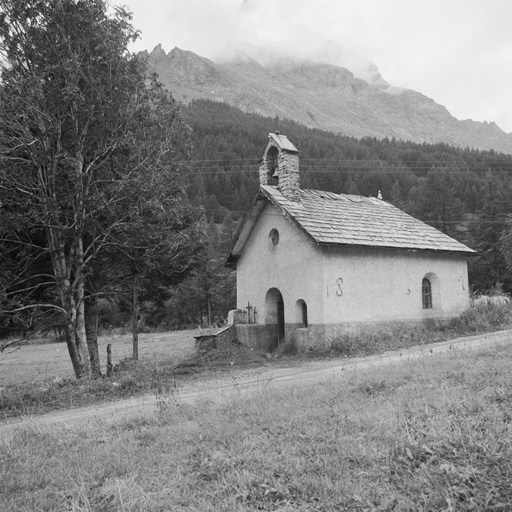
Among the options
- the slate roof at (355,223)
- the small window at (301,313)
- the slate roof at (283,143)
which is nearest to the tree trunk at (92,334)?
the small window at (301,313)

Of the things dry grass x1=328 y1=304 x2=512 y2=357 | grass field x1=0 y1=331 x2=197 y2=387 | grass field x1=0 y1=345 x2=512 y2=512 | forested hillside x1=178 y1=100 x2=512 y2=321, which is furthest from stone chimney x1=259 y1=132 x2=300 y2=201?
forested hillside x1=178 y1=100 x2=512 y2=321

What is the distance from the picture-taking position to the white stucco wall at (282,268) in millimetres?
17641

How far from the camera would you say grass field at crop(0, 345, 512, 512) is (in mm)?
4289

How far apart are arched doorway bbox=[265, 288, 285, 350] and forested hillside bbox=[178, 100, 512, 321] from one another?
36038 mm

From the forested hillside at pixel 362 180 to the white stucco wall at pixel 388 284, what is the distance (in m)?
37.2

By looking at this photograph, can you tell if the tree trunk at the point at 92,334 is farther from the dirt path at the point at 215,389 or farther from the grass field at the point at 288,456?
the grass field at the point at 288,456

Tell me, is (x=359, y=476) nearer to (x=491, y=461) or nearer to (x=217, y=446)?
(x=491, y=461)

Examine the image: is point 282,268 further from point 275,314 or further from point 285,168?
point 285,168

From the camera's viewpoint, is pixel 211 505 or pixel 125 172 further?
pixel 125 172

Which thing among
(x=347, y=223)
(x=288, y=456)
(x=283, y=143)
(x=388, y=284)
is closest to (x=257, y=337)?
(x=388, y=284)

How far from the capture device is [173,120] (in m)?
14.9

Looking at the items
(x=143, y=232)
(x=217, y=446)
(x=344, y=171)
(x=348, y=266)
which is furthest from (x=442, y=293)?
(x=344, y=171)

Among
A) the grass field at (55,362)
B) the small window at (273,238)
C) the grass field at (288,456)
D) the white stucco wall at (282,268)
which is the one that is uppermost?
the small window at (273,238)

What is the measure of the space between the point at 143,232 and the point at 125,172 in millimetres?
1763
